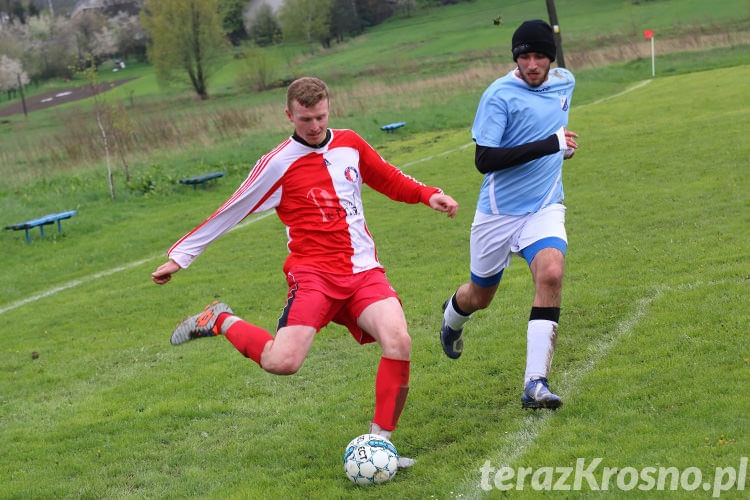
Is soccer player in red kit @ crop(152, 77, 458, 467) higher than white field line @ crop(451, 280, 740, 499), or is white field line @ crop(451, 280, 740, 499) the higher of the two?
soccer player in red kit @ crop(152, 77, 458, 467)

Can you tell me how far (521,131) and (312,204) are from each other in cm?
161

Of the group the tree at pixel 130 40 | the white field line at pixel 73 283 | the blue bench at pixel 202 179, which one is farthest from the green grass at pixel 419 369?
the tree at pixel 130 40

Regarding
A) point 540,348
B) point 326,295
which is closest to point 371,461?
point 326,295

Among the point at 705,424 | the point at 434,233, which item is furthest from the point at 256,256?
the point at 705,424

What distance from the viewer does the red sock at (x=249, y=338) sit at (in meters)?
5.33

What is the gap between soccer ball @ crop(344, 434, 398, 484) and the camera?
477 centimetres

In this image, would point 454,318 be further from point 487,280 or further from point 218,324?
point 218,324

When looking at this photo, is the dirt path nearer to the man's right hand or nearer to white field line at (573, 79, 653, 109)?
white field line at (573, 79, 653, 109)

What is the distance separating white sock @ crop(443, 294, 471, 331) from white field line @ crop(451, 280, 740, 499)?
94 centimetres

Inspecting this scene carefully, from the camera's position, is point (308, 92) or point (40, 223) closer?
point (308, 92)

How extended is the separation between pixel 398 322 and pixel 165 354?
455 cm

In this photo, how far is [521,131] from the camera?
18.6ft

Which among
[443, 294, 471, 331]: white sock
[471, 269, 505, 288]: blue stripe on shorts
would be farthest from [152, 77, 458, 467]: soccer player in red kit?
[443, 294, 471, 331]: white sock

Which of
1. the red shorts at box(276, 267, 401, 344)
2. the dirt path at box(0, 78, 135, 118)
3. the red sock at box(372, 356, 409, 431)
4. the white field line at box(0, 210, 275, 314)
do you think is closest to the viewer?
the red sock at box(372, 356, 409, 431)
